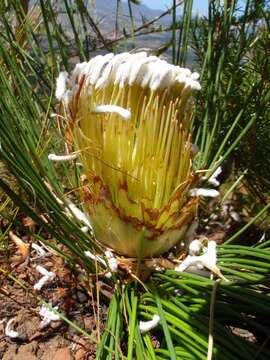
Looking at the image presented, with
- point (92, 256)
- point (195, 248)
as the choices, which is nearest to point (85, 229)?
point (92, 256)

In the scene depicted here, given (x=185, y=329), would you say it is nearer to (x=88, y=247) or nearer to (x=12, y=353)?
(x=88, y=247)

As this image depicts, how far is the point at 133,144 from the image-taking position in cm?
61

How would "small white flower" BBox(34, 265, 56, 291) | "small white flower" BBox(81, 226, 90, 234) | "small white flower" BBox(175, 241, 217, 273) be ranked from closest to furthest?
"small white flower" BBox(175, 241, 217, 273) < "small white flower" BBox(81, 226, 90, 234) < "small white flower" BBox(34, 265, 56, 291)

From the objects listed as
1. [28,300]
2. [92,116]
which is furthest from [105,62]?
[28,300]

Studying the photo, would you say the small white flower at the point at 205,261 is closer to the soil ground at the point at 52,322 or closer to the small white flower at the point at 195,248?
the small white flower at the point at 195,248

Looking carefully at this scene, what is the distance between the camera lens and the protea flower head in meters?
0.59

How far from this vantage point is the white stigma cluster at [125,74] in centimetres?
58

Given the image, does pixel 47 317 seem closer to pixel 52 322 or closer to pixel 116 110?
pixel 52 322

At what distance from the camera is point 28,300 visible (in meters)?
0.80

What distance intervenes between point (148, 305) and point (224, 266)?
0.34ft

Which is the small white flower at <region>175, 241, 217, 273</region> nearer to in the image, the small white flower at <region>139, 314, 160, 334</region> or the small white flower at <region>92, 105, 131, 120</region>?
the small white flower at <region>139, 314, 160, 334</region>

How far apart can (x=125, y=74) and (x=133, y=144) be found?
0.27 ft

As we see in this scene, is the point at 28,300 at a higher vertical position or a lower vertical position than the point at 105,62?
lower

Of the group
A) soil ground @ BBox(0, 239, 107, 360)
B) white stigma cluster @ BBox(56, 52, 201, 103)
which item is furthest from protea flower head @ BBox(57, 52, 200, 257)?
soil ground @ BBox(0, 239, 107, 360)
